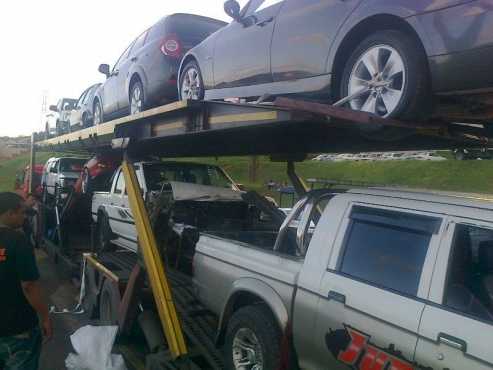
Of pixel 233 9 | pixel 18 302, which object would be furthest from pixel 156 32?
pixel 18 302

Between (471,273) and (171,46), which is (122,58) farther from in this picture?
(471,273)

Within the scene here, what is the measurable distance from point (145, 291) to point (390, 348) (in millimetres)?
2928

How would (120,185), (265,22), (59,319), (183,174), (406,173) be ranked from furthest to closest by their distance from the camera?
1. (406,173)
2. (120,185)
3. (183,174)
4. (59,319)
5. (265,22)

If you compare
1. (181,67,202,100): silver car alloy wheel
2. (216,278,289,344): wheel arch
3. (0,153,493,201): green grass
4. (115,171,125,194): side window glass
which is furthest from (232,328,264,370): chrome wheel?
(0,153,493,201): green grass

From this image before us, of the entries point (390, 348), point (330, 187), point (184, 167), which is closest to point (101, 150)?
point (184, 167)

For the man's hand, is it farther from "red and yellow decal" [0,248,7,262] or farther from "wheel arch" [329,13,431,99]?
"wheel arch" [329,13,431,99]

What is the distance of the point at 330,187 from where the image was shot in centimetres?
365

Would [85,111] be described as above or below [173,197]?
above

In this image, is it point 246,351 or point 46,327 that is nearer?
point 246,351

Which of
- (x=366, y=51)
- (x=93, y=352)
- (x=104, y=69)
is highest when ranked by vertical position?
(x=104, y=69)

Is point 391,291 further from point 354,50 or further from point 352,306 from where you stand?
point 354,50

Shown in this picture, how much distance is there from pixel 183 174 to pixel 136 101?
148 centimetres

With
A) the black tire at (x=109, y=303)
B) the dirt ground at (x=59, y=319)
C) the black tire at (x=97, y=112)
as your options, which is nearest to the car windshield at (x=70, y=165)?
the black tire at (x=97, y=112)

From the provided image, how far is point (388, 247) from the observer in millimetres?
2701
